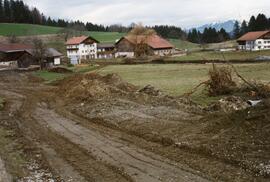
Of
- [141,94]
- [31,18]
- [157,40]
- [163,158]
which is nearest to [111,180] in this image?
[163,158]

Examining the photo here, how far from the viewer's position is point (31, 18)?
636 feet

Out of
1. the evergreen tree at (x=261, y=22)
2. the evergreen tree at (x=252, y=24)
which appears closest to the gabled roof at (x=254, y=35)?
the evergreen tree at (x=261, y=22)

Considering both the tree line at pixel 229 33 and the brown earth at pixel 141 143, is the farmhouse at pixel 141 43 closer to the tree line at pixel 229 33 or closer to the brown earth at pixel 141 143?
the tree line at pixel 229 33

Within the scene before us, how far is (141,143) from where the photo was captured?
1920cm

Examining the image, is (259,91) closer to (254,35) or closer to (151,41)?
(254,35)

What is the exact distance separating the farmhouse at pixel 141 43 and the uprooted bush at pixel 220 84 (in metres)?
76.7

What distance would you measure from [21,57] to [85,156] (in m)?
79.0

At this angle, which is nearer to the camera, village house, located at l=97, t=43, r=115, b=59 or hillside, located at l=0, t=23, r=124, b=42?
village house, located at l=97, t=43, r=115, b=59

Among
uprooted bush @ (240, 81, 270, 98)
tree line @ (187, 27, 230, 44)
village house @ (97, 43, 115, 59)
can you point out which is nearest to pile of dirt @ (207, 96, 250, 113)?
uprooted bush @ (240, 81, 270, 98)

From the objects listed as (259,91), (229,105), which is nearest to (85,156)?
(229,105)

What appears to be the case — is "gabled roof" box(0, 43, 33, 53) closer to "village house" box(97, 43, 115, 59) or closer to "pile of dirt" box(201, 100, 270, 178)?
"village house" box(97, 43, 115, 59)

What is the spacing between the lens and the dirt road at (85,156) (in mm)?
14609

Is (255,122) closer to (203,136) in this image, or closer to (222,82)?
(203,136)

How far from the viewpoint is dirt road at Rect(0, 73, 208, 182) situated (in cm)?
1461
